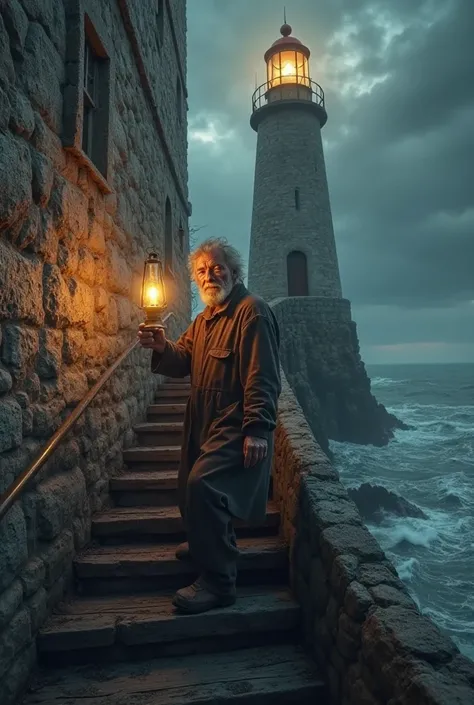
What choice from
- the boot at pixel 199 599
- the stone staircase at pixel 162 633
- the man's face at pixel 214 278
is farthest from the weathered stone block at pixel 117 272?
the boot at pixel 199 599

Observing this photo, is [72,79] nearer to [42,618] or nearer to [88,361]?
[88,361]

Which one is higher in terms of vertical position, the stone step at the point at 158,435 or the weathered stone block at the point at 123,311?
the weathered stone block at the point at 123,311

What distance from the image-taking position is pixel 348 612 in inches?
77.1

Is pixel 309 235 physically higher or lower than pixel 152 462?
higher

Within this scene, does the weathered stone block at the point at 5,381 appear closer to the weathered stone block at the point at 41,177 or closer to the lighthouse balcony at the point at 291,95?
the weathered stone block at the point at 41,177

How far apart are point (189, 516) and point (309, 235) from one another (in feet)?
59.3

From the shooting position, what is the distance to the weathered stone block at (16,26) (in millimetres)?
1961

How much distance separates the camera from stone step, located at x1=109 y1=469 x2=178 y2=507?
3.48 meters

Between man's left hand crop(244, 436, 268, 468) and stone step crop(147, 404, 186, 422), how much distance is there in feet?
8.57

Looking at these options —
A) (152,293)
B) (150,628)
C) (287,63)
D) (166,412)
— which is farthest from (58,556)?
(287,63)

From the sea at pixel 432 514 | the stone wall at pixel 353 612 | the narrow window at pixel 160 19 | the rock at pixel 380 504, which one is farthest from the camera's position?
the rock at pixel 380 504

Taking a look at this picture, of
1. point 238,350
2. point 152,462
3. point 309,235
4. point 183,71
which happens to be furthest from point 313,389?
point 238,350

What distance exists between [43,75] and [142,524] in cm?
285

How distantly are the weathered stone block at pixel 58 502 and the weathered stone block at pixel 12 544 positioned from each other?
186mm
